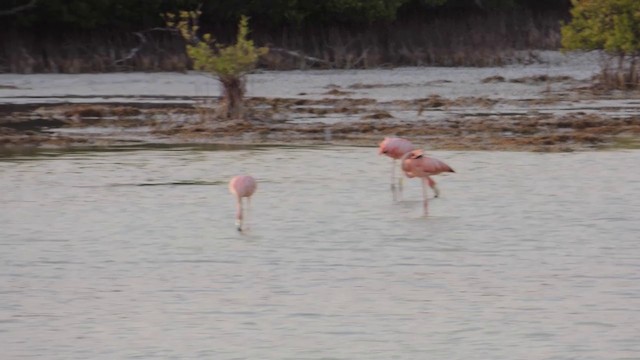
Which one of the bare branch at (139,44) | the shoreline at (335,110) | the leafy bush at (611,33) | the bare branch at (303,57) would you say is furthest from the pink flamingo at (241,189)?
the bare branch at (303,57)

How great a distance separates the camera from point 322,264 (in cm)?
1078

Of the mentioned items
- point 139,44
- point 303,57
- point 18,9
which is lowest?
point 303,57

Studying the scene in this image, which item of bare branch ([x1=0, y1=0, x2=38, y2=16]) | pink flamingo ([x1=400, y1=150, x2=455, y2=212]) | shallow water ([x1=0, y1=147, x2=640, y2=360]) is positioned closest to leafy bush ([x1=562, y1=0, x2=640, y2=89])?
shallow water ([x1=0, y1=147, x2=640, y2=360])

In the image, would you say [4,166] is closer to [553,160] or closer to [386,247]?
[553,160]

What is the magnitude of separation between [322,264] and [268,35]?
3197cm

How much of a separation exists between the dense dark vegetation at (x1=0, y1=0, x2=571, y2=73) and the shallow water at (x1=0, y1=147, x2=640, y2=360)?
855 inches

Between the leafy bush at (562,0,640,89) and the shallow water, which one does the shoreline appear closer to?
the leafy bush at (562,0,640,89)

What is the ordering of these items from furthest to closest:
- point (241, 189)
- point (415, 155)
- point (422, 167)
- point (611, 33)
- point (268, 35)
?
point (268, 35)
point (611, 33)
point (415, 155)
point (422, 167)
point (241, 189)

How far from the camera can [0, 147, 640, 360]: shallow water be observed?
8.56 meters

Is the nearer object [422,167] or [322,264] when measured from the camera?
[322,264]

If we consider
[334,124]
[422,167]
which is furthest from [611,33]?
[422,167]

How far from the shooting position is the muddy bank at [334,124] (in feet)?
65.0

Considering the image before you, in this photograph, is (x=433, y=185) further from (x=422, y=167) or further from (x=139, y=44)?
(x=139, y=44)

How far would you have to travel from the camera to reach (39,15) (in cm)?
4053
